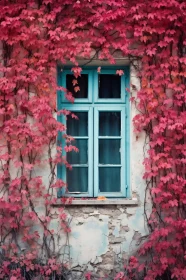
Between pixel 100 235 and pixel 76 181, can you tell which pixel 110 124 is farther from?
pixel 100 235

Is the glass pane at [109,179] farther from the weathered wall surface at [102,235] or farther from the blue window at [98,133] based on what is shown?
the weathered wall surface at [102,235]

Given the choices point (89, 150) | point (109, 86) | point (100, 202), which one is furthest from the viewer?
point (109, 86)

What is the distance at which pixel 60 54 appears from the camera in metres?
5.45

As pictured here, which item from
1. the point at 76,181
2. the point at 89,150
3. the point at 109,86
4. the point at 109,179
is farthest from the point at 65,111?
the point at 109,179

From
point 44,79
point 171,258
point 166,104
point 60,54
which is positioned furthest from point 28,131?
point 171,258

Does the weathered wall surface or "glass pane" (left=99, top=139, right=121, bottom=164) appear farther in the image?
"glass pane" (left=99, top=139, right=121, bottom=164)

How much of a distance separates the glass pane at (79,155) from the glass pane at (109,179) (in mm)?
284

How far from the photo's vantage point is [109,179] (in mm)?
Result: 5645

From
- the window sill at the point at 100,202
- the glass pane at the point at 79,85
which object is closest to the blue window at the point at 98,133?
the glass pane at the point at 79,85

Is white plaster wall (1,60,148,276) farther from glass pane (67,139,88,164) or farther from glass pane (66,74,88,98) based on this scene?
glass pane (66,74,88,98)

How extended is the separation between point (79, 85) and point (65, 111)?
0.48 m

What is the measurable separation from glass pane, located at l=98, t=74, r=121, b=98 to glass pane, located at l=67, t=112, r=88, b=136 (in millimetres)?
358

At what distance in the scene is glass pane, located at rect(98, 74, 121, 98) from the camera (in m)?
5.73

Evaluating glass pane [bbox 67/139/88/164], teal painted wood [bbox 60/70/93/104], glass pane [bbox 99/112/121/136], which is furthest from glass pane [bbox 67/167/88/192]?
teal painted wood [bbox 60/70/93/104]
